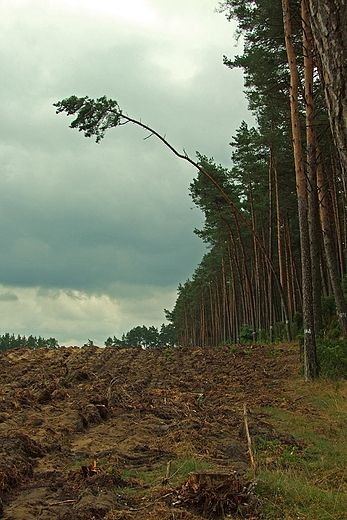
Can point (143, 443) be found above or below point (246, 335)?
below

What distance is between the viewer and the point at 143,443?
689cm

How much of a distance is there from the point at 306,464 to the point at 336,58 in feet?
15.4

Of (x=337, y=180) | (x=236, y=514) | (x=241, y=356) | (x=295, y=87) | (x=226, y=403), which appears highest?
(x=337, y=180)

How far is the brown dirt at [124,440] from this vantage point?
169 inches

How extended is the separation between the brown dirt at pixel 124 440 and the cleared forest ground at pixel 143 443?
0.6 inches

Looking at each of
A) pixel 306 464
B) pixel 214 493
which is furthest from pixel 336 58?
pixel 306 464

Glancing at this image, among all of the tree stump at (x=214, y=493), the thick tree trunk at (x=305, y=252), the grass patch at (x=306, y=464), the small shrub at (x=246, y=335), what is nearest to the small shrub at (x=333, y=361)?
the thick tree trunk at (x=305, y=252)

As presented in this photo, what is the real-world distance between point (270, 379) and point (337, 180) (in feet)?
50.0

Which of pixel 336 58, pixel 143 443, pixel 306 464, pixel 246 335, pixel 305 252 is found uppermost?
pixel 246 335

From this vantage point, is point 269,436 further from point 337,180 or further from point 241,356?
point 337,180

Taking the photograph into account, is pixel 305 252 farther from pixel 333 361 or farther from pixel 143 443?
pixel 143 443

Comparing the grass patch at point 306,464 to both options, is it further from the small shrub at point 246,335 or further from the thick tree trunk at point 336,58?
the small shrub at point 246,335

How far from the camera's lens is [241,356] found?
73.2ft

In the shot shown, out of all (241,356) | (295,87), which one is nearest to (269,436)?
(295,87)
